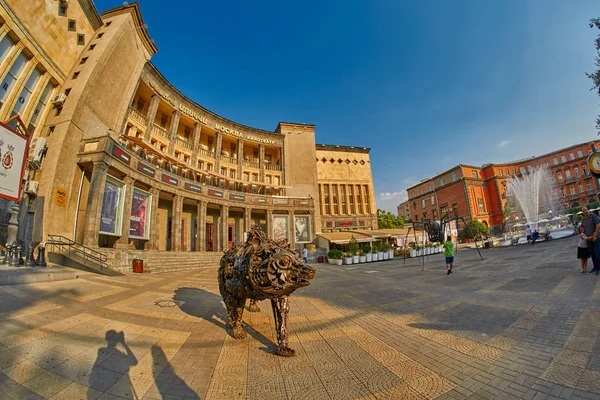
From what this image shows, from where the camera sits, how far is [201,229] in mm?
25484

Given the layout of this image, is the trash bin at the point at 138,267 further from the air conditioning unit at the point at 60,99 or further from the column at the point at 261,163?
the column at the point at 261,163

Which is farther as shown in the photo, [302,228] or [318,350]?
[302,228]

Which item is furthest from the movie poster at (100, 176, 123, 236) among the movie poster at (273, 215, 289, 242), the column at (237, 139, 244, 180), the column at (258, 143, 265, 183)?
the column at (258, 143, 265, 183)

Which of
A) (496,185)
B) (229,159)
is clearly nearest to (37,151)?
(229,159)

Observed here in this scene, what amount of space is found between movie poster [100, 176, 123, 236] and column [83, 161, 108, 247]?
400 mm

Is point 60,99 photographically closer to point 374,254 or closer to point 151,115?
point 151,115

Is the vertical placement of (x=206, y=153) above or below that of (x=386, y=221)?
above

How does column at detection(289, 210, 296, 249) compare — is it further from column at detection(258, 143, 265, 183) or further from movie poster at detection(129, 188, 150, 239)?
movie poster at detection(129, 188, 150, 239)

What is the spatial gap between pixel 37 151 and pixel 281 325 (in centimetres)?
1997

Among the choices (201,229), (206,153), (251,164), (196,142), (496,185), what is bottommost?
(201,229)

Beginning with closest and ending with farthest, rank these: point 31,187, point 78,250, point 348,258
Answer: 1. point 78,250
2. point 31,187
3. point 348,258

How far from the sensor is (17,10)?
610 inches

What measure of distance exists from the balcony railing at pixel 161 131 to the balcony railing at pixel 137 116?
3.97 feet

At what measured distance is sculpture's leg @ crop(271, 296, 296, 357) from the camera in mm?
3242
